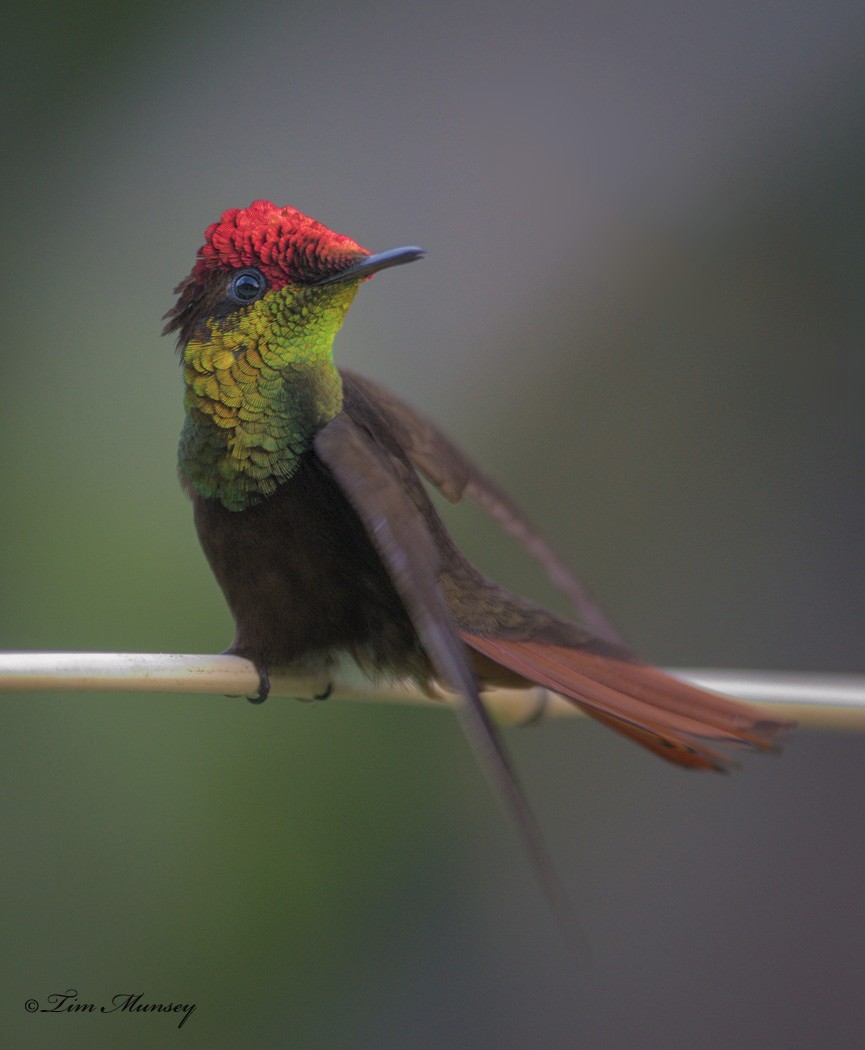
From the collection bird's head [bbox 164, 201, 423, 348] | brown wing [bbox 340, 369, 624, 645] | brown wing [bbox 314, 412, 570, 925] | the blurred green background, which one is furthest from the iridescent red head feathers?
the blurred green background

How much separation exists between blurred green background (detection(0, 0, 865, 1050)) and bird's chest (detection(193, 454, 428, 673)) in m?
0.63

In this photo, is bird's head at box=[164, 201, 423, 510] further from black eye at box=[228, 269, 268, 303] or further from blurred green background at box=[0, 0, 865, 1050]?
blurred green background at box=[0, 0, 865, 1050]

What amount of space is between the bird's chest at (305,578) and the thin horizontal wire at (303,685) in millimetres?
51

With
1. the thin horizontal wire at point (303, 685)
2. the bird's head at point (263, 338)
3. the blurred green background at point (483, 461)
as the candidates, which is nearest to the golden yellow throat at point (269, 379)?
the bird's head at point (263, 338)

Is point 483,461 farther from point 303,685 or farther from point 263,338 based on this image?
point 263,338

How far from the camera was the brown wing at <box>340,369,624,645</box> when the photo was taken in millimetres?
1792

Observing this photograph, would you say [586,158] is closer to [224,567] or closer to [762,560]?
[762,560]

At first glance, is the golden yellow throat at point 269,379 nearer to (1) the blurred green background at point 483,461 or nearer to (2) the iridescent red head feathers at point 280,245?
(2) the iridescent red head feathers at point 280,245

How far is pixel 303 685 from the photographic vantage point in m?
1.63

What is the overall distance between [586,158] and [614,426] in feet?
2.04

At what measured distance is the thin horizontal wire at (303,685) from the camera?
107 cm

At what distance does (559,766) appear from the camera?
2883 millimetres

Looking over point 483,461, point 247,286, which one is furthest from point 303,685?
point 483,461

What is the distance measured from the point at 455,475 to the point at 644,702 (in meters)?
0.56
